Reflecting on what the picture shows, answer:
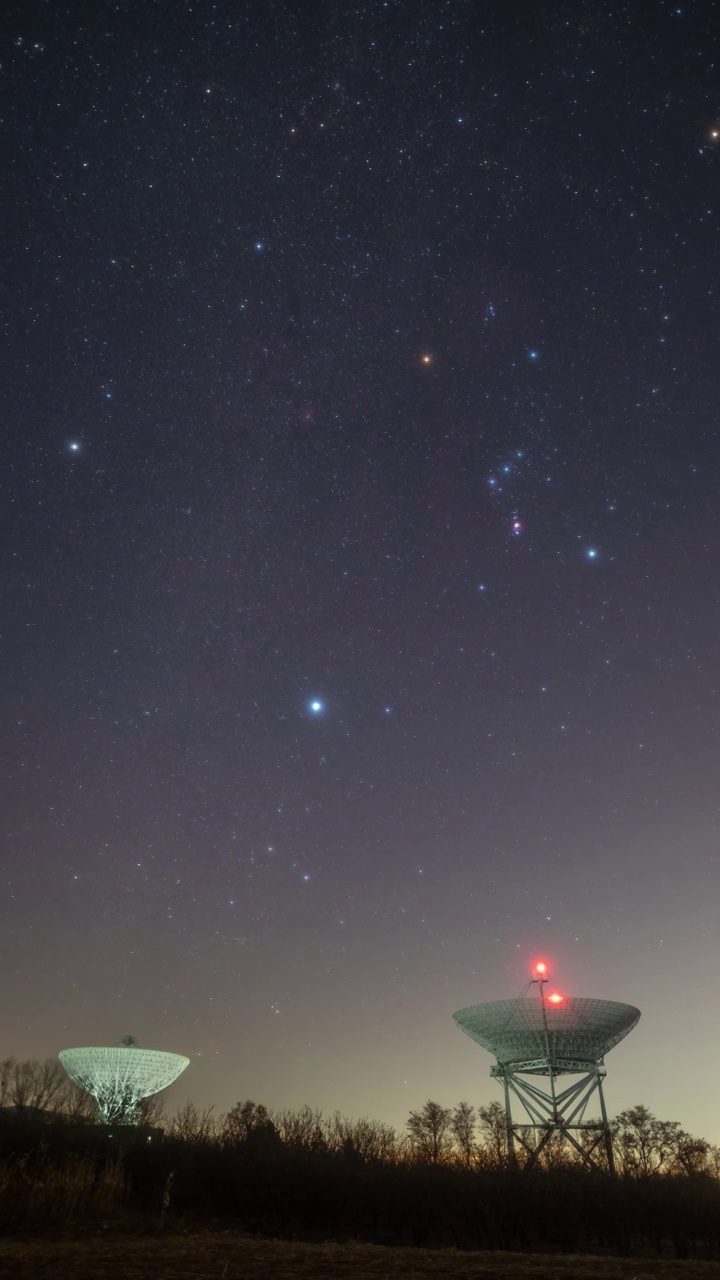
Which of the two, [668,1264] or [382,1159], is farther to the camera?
[382,1159]

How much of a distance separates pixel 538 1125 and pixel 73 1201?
30704 mm

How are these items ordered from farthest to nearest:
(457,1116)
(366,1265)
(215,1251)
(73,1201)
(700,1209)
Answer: (457,1116) < (700,1209) < (73,1201) < (215,1251) < (366,1265)

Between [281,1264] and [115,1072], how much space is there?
132ft

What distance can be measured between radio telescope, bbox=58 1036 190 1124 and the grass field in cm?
3501

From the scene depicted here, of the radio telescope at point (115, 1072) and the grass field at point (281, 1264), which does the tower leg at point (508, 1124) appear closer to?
the radio telescope at point (115, 1072)

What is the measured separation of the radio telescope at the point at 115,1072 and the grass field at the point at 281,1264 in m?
35.0

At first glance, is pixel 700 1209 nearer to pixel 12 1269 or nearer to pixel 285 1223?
pixel 285 1223

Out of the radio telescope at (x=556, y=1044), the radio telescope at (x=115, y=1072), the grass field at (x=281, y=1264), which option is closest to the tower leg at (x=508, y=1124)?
the radio telescope at (x=556, y=1044)

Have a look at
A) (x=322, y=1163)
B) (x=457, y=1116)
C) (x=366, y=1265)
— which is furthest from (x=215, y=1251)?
(x=457, y=1116)

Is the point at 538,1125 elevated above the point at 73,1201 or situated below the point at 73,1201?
above

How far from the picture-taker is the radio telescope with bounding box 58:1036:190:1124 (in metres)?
47.0

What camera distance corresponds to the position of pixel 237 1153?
2603 centimetres

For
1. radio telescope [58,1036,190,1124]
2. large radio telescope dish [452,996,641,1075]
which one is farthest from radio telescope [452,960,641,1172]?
radio telescope [58,1036,190,1124]

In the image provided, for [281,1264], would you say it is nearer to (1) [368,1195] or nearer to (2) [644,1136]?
(1) [368,1195]
